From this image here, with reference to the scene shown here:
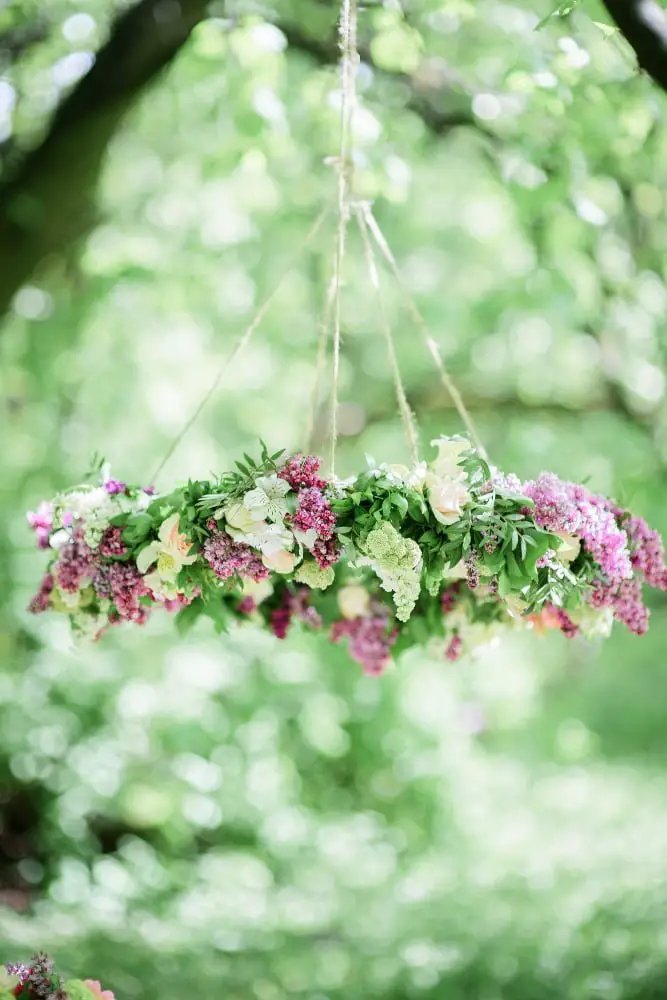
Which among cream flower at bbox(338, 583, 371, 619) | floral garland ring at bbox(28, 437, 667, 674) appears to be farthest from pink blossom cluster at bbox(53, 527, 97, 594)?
cream flower at bbox(338, 583, 371, 619)

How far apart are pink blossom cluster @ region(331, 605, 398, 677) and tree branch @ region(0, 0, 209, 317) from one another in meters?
1.60

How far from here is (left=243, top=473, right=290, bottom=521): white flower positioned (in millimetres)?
1398

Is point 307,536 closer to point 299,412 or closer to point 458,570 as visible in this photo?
point 458,570

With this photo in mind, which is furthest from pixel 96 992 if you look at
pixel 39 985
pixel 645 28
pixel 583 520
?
pixel 645 28

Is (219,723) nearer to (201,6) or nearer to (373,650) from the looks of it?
(373,650)

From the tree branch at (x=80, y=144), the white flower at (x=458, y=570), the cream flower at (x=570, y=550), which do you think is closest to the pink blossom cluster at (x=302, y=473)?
the white flower at (x=458, y=570)

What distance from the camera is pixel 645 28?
181cm

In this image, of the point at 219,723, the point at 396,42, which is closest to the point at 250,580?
the point at 396,42

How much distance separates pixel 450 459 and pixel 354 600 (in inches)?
19.2

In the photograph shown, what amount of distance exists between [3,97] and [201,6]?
92 centimetres

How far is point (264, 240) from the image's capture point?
466 centimetres

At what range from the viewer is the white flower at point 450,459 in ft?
4.80

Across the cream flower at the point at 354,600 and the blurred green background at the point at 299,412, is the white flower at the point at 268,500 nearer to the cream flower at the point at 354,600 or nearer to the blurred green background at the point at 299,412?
the cream flower at the point at 354,600

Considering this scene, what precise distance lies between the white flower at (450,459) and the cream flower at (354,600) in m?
0.45
